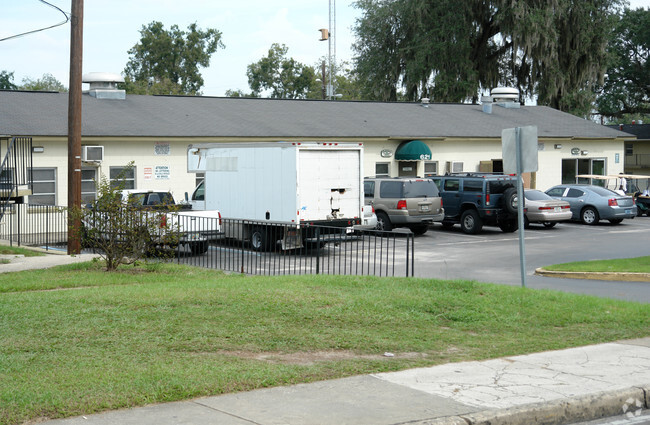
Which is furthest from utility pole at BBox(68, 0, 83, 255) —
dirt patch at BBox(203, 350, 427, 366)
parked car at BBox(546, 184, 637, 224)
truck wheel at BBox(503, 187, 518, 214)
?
parked car at BBox(546, 184, 637, 224)

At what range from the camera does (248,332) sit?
8852 mm

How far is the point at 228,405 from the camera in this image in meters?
6.42

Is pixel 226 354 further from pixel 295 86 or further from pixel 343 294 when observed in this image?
pixel 295 86

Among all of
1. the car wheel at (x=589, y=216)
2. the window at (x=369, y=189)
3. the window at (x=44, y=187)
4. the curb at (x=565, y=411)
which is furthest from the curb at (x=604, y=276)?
the window at (x=44, y=187)

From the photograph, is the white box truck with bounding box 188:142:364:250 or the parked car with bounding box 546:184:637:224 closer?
the white box truck with bounding box 188:142:364:250

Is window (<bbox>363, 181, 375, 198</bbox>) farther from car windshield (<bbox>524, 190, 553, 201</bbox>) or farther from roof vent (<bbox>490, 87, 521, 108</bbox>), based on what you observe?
roof vent (<bbox>490, 87, 521, 108</bbox>)

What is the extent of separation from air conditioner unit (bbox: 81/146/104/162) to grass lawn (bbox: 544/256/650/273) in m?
15.8

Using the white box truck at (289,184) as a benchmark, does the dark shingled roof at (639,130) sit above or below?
above

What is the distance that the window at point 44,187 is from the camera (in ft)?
86.4

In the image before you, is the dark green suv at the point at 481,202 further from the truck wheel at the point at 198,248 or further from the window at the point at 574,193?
the truck wheel at the point at 198,248

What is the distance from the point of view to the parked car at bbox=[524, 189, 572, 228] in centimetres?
2847

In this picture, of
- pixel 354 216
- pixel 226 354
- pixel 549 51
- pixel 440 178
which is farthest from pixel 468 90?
pixel 226 354

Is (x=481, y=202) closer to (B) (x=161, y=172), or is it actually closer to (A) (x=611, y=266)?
(A) (x=611, y=266)

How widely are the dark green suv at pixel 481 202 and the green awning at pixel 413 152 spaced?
21.7 feet
